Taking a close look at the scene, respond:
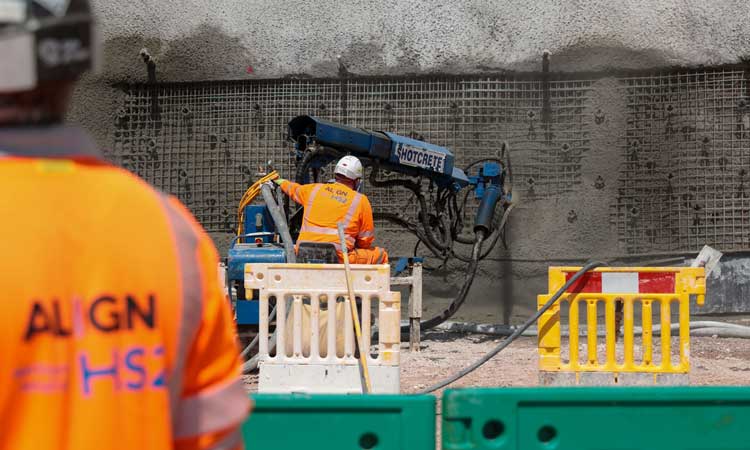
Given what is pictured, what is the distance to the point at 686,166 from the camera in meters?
10.6

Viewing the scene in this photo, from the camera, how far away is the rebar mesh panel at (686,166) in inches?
415

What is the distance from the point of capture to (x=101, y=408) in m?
1.30

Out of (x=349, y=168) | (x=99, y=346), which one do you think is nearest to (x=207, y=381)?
(x=99, y=346)

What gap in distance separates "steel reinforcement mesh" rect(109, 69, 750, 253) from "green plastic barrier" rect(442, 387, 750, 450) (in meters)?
8.05

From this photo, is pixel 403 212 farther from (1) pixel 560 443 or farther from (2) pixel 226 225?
(1) pixel 560 443

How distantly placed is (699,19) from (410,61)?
343 centimetres

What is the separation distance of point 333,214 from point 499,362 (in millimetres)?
1954

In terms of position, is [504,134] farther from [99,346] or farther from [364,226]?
[99,346]

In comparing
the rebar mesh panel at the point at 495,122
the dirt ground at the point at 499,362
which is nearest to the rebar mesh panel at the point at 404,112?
the rebar mesh panel at the point at 495,122

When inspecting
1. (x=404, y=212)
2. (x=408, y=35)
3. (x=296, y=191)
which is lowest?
(x=404, y=212)

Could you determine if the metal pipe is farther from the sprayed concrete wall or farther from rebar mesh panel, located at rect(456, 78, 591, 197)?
rebar mesh panel, located at rect(456, 78, 591, 197)

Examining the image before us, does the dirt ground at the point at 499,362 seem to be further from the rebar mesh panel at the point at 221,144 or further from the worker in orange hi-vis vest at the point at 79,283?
the worker in orange hi-vis vest at the point at 79,283

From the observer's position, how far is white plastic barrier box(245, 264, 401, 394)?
5.99m

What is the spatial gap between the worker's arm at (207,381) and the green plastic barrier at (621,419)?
4.92 ft
